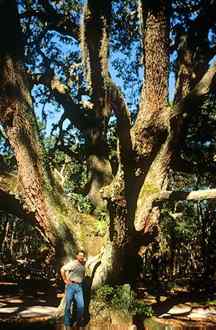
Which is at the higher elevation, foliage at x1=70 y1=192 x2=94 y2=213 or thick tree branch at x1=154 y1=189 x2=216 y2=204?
foliage at x1=70 y1=192 x2=94 y2=213

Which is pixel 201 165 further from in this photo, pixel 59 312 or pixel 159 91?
pixel 59 312

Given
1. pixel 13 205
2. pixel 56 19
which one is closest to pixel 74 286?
pixel 13 205

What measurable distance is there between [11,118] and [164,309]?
641 cm

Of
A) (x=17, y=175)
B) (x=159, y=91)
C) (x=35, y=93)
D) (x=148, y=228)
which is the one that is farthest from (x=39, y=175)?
(x=35, y=93)

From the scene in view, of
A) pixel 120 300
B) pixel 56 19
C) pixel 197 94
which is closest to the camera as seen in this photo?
pixel 197 94

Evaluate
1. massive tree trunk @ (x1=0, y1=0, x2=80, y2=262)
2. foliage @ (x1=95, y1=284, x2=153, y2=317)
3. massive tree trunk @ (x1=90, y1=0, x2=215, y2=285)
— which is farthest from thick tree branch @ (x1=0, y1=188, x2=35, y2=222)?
foliage @ (x1=95, y1=284, x2=153, y2=317)

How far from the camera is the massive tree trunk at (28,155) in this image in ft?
30.4

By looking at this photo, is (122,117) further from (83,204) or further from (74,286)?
(83,204)

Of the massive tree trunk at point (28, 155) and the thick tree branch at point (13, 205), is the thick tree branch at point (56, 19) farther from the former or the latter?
the thick tree branch at point (13, 205)

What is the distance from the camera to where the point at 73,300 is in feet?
28.4

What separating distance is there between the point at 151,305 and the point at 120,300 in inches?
103

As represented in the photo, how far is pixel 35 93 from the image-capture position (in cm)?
1513

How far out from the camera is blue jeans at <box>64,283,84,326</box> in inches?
324

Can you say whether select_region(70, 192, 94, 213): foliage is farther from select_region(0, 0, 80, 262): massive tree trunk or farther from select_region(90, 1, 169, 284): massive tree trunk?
select_region(90, 1, 169, 284): massive tree trunk
